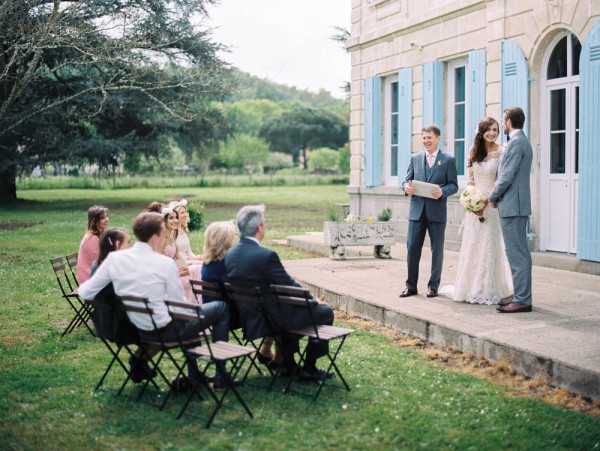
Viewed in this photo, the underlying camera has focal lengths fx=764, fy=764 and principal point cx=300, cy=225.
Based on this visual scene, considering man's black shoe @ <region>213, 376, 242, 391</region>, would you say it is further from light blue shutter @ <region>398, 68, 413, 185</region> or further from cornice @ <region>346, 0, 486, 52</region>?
light blue shutter @ <region>398, 68, 413, 185</region>

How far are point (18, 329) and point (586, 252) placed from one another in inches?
287

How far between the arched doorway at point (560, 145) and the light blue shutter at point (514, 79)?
27 centimetres

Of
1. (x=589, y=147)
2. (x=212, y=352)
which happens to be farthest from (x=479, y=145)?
(x=212, y=352)

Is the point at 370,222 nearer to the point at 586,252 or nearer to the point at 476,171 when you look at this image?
the point at 586,252

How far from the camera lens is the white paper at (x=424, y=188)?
8623 mm

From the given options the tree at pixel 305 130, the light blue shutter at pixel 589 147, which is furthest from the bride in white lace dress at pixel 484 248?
the tree at pixel 305 130

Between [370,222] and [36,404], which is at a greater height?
[370,222]

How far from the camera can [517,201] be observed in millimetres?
7715

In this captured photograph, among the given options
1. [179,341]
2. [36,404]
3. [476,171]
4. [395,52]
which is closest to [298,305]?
[179,341]

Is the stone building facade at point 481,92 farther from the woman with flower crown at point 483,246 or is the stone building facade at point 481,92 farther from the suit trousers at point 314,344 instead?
the suit trousers at point 314,344

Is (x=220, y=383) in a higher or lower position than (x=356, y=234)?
lower

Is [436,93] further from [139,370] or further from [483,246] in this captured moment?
[139,370]

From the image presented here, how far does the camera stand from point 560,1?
10805mm

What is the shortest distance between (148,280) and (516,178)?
4.05 meters
